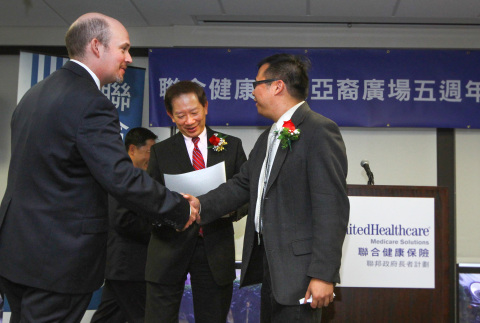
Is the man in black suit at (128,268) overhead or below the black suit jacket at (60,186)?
below

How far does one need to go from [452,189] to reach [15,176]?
3.61m

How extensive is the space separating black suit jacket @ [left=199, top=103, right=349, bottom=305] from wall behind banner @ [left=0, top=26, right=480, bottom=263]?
93.1 inches

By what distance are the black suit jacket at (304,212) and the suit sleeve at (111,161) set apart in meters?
0.44

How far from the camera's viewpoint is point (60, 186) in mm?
1601

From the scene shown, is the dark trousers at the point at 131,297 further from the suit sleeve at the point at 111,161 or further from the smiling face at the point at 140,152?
the suit sleeve at the point at 111,161

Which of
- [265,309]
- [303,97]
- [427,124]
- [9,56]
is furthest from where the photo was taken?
[9,56]

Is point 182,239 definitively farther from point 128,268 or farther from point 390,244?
point 390,244

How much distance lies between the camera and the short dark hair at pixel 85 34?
1771 mm

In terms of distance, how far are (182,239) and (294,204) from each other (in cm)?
64

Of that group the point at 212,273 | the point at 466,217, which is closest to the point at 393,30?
the point at 466,217

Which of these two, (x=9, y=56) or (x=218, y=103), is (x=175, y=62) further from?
(x=9, y=56)

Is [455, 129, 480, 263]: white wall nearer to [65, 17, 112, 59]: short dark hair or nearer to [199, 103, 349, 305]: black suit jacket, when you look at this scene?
[199, 103, 349, 305]: black suit jacket

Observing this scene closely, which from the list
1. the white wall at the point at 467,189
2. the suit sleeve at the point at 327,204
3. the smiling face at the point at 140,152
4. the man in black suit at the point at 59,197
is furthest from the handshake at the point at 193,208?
the white wall at the point at 467,189

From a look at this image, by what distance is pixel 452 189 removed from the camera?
4164 mm
